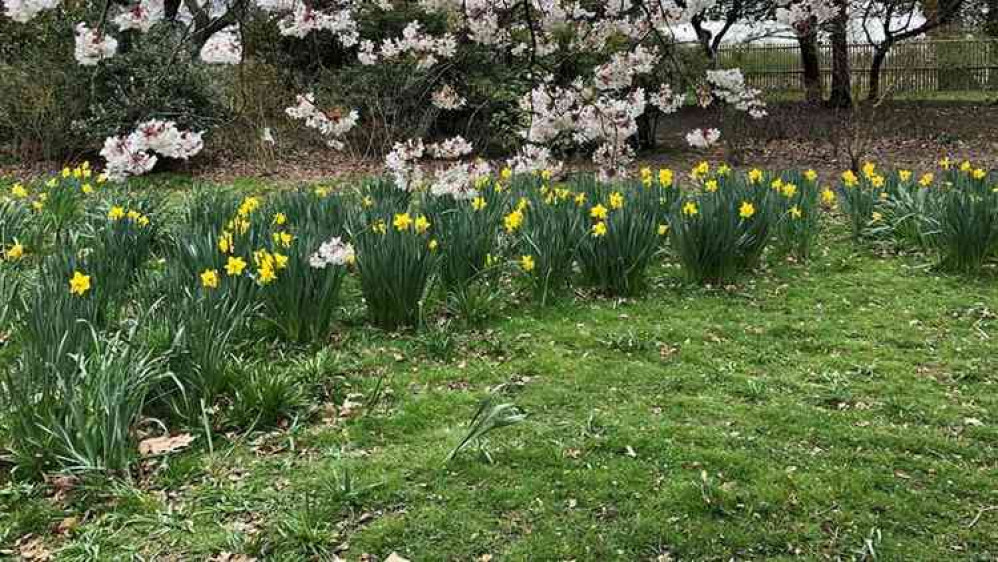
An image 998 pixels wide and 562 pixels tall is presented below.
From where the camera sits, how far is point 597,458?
281cm

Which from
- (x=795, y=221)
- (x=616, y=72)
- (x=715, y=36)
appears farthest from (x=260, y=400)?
(x=715, y=36)

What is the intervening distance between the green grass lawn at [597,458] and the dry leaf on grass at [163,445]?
37 mm

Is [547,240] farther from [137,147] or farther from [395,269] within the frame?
[137,147]

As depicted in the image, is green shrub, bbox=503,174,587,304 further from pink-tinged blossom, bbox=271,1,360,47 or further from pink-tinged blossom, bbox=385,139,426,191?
pink-tinged blossom, bbox=271,1,360,47

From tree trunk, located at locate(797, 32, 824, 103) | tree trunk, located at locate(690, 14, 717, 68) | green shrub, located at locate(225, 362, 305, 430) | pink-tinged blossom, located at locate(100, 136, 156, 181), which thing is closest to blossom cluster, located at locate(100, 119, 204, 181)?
pink-tinged blossom, located at locate(100, 136, 156, 181)

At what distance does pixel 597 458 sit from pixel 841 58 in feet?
34.0

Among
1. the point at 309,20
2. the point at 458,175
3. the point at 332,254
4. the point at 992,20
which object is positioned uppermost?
the point at 992,20

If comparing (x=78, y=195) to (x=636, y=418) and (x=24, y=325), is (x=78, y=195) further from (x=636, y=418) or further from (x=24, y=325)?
(x=636, y=418)

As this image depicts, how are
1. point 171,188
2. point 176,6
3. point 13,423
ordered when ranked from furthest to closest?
point 171,188
point 176,6
point 13,423

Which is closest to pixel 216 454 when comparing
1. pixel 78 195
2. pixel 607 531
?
pixel 607 531

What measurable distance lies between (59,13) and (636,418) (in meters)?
10.3

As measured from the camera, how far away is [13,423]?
8.63 ft

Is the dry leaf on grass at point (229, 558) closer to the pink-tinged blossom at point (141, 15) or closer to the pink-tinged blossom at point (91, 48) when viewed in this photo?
the pink-tinged blossom at point (91, 48)

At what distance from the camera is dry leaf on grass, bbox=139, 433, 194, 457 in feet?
9.30
